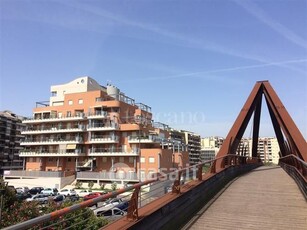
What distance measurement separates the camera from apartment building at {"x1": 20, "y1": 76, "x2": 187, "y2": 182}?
5375 cm

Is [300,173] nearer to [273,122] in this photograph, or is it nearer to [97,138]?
[273,122]

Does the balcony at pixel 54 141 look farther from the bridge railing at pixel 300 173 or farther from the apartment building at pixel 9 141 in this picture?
the bridge railing at pixel 300 173

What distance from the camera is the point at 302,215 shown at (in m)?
8.16

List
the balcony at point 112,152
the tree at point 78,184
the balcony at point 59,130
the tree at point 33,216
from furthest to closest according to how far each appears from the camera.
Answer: the balcony at point 59,130 → the balcony at point 112,152 → the tree at point 78,184 → the tree at point 33,216

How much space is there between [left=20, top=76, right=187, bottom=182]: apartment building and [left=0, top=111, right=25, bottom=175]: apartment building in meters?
28.8

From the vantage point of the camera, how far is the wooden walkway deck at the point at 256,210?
7434 millimetres

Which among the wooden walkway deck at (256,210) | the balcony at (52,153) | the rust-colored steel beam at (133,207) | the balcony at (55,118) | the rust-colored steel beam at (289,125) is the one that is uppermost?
the balcony at (55,118)

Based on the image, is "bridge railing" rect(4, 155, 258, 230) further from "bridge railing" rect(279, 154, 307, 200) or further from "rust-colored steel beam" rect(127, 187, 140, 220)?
"bridge railing" rect(279, 154, 307, 200)

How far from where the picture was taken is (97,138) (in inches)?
2274

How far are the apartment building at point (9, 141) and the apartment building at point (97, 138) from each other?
28837 millimetres

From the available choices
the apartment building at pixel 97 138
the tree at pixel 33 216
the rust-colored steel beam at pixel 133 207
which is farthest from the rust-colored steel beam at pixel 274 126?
the apartment building at pixel 97 138

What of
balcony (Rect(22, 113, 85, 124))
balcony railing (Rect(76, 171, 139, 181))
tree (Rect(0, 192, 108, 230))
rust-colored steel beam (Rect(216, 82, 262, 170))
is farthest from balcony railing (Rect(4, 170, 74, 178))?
tree (Rect(0, 192, 108, 230))

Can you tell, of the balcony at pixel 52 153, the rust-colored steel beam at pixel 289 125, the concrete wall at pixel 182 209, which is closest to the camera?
the concrete wall at pixel 182 209

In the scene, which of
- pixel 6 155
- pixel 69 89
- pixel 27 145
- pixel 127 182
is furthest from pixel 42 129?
pixel 6 155
